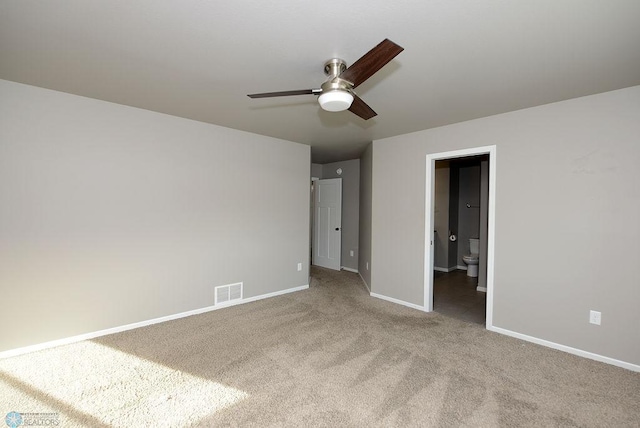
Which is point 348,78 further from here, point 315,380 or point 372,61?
point 315,380

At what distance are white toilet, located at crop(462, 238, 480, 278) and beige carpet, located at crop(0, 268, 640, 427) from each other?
8.63ft

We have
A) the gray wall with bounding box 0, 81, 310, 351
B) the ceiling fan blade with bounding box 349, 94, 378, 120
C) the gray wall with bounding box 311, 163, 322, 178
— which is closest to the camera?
the ceiling fan blade with bounding box 349, 94, 378, 120

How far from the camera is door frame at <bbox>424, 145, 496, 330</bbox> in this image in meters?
3.16

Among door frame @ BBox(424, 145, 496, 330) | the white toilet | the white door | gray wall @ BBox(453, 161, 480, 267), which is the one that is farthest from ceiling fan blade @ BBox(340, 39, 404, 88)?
gray wall @ BBox(453, 161, 480, 267)

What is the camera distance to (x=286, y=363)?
2422 millimetres

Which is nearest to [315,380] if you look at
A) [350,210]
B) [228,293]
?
[228,293]

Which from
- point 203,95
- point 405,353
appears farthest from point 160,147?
point 405,353

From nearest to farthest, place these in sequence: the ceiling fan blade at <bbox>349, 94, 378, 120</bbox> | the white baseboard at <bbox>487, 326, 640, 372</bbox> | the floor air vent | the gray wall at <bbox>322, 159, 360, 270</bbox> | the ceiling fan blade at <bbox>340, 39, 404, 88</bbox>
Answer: the ceiling fan blade at <bbox>340, 39, 404, 88</bbox>, the ceiling fan blade at <bbox>349, 94, 378, 120</bbox>, the white baseboard at <bbox>487, 326, 640, 372</bbox>, the floor air vent, the gray wall at <bbox>322, 159, 360, 270</bbox>

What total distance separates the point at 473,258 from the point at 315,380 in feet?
14.9

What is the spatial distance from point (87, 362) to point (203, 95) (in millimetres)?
2570

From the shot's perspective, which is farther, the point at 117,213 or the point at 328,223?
the point at 328,223

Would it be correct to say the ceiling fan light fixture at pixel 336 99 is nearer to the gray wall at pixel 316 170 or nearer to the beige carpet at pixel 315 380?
the beige carpet at pixel 315 380

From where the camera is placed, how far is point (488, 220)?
324 cm

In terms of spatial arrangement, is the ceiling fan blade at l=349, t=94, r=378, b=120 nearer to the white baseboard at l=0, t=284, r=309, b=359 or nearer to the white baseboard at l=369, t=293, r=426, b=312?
the white baseboard at l=369, t=293, r=426, b=312
